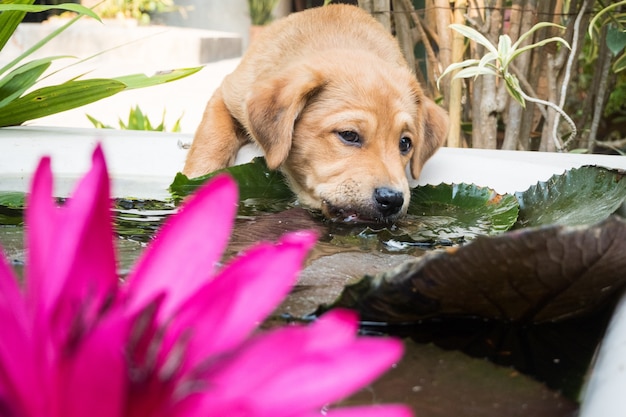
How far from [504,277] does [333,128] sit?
1602mm

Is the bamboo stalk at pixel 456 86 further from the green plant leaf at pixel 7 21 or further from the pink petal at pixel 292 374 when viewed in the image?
the pink petal at pixel 292 374

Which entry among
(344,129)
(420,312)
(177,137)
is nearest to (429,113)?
(344,129)

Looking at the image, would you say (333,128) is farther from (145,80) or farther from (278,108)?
(145,80)

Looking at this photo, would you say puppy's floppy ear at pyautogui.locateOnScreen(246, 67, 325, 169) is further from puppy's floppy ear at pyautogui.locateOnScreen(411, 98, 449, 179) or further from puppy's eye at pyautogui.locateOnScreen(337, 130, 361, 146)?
puppy's floppy ear at pyautogui.locateOnScreen(411, 98, 449, 179)

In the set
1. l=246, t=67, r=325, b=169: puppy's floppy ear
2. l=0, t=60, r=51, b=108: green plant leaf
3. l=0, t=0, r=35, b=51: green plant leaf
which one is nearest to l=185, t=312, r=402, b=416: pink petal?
l=246, t=67, r=325, b=169: puppy's floppy ear

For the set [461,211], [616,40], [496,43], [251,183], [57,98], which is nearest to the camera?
[461,211]

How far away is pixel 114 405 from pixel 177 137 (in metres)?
2.58

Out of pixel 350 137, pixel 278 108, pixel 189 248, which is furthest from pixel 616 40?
pixel 189 248

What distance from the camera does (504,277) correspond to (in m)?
0.82

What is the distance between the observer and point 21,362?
226 mm

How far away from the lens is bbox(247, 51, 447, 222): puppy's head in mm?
2300

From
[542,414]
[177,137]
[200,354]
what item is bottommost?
[177,137]

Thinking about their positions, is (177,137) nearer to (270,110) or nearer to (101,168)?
(270,110)

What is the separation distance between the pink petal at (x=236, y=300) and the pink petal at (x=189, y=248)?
2cm
